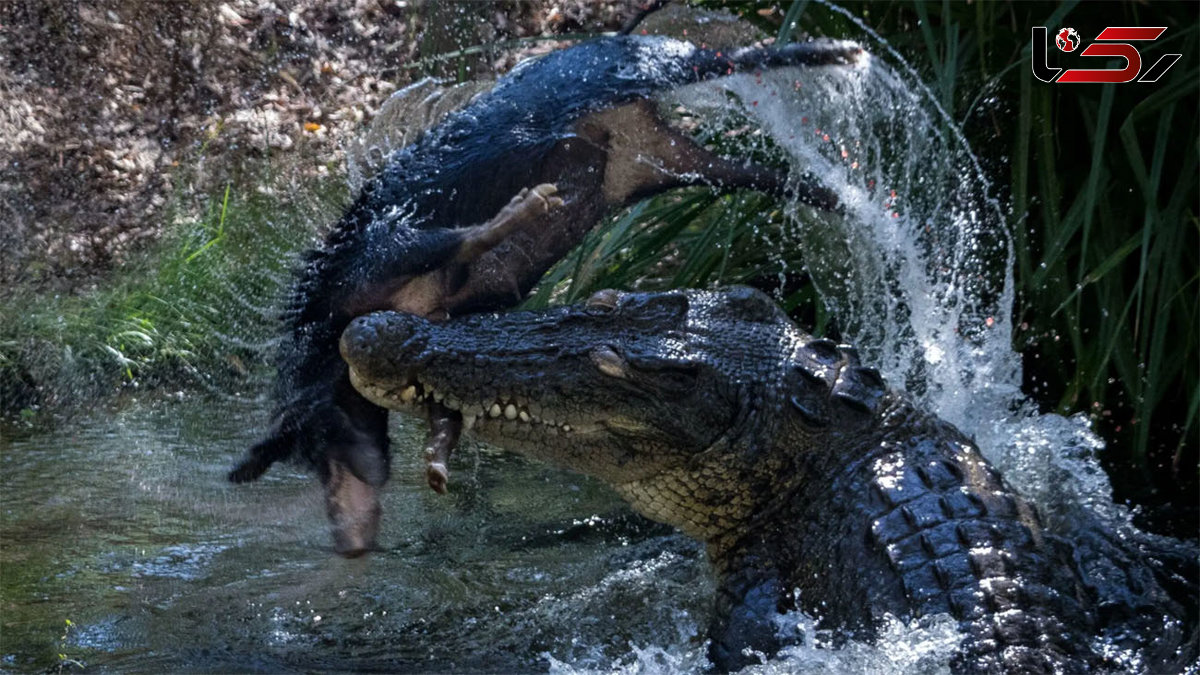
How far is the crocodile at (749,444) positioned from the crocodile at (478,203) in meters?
0.50

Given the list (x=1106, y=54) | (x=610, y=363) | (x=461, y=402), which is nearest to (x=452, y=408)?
(x=461, y=402)

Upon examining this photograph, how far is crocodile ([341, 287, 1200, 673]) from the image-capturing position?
2.31m

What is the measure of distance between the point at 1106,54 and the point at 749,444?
1.76 m

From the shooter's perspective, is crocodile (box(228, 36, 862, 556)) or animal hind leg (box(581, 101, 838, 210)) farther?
animal hind leg (box(581, 101, 838, 210))

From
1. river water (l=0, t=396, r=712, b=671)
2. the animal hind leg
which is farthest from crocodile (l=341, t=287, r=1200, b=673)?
the animal hind leg

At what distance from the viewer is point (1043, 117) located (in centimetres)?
360

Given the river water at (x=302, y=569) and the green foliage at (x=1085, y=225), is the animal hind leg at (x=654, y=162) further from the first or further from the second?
the river water at (x=302, y=569)

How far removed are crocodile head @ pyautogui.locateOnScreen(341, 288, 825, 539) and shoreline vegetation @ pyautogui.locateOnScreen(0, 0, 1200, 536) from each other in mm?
1058

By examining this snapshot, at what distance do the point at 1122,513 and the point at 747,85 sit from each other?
1.35m

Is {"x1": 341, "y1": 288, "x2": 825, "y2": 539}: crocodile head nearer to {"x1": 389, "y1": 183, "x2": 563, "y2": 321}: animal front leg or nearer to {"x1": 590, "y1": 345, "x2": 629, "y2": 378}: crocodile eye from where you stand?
{"x1": 590, "y1": 345, "x2": 629, "y2": 378}: crocodile eye

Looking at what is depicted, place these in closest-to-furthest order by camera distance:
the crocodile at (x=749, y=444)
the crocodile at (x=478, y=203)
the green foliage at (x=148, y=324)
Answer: the crocodile at (x=749, y=444) < the crocodile at (x=478, y=203) < the green foliage at (x=148, y=324)

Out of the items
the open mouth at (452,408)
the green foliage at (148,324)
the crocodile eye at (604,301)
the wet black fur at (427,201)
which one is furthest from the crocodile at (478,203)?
the green foliage at (148,324)

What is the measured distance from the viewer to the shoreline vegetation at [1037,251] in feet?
11.2

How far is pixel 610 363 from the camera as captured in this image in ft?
7.80
